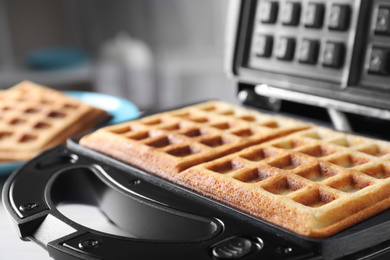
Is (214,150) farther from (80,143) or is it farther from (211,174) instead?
(80,143)

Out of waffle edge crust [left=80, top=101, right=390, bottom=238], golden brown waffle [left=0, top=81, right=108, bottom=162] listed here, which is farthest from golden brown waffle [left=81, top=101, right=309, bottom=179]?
golden brown waffle [left=0, top=81, right=108, bottom=162]

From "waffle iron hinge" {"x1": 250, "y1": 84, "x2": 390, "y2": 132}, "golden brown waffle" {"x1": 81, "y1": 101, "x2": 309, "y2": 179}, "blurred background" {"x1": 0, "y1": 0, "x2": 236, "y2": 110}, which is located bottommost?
"blurred background" {"x1": 0, "y1": 0, "x2": 236, "y2": 110}

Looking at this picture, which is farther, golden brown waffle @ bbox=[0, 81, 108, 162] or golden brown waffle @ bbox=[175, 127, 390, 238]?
golden brown waffle @ bbox=[0, 81, 108, 162]

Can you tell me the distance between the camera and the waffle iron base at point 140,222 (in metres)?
0.52

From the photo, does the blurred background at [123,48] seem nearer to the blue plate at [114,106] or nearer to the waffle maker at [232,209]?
the blue plate at [114,106]

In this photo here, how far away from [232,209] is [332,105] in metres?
0.33

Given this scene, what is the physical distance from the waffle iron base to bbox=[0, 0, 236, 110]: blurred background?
224cm

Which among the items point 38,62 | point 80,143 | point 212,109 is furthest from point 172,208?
point 38,62

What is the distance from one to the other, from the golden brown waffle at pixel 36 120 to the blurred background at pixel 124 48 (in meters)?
1.78

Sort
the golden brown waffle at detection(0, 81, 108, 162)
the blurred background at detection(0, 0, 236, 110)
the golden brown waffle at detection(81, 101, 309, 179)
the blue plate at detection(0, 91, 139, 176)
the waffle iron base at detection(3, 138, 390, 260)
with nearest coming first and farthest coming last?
1. the waffle iron base at detection(3, 138, 390, 260)
2. the golden brown waffle at detection(81, 101, 309, 179)
3. the golden brown waffle at detection(0, 81, 108, 162)
4. the blue plate at detection(0, 91, 139, 176)
5. the blurred background at detection(0, 0, 236, 110)

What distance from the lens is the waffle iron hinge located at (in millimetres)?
793

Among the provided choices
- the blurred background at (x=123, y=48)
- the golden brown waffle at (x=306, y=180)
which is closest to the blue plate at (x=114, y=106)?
the golden brown waffle at (x=306, y=180)

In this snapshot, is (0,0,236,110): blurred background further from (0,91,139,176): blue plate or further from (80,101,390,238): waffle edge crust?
(80,101,390,238): waffle edge crust

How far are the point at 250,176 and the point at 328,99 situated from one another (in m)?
0.24
